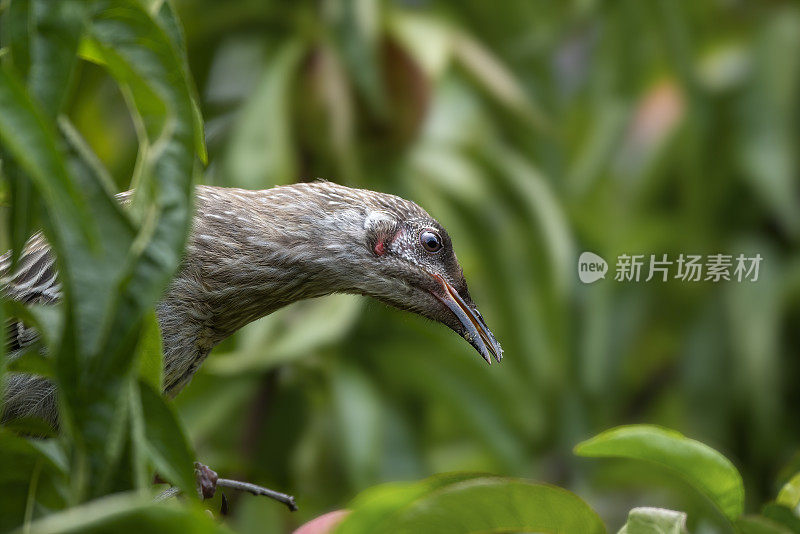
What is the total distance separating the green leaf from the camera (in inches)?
22.9

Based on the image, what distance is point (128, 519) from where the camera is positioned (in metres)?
0.47

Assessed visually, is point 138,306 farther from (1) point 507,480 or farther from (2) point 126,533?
(1) point 507,480

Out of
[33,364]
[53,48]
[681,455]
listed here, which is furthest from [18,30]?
[681,455]

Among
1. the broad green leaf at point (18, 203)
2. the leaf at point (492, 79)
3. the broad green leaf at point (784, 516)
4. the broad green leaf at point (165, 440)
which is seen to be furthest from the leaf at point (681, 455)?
the leaf at point (492, 79)

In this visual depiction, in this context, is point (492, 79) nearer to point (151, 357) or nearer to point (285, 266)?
point (285, 266)

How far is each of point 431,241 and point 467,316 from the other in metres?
0.10

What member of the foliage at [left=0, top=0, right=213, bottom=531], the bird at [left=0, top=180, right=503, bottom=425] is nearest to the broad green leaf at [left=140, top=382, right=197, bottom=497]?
the foliage at [left=0, top=0, right=213, bottom=531]

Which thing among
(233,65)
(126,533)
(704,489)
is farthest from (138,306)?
(233,65)

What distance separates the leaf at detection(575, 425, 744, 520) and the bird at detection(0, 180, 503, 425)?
0.51 meters

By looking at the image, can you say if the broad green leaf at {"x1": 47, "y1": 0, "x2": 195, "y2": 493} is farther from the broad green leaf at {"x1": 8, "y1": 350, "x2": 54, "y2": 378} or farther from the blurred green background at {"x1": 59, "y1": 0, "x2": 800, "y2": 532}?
the blurred green background at {"x1": 59, "y1": 0, "x2": 800, "y2": 532}

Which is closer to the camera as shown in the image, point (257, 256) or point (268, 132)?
point (257, 256)

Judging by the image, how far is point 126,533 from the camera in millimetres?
482

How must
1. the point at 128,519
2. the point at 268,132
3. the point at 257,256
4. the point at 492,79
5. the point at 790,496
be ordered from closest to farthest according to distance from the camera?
the point at 128,519
the point at 790,496
the point at 257,256
the point at 268,132
the point at 492,79

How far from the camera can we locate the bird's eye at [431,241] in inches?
49.6
